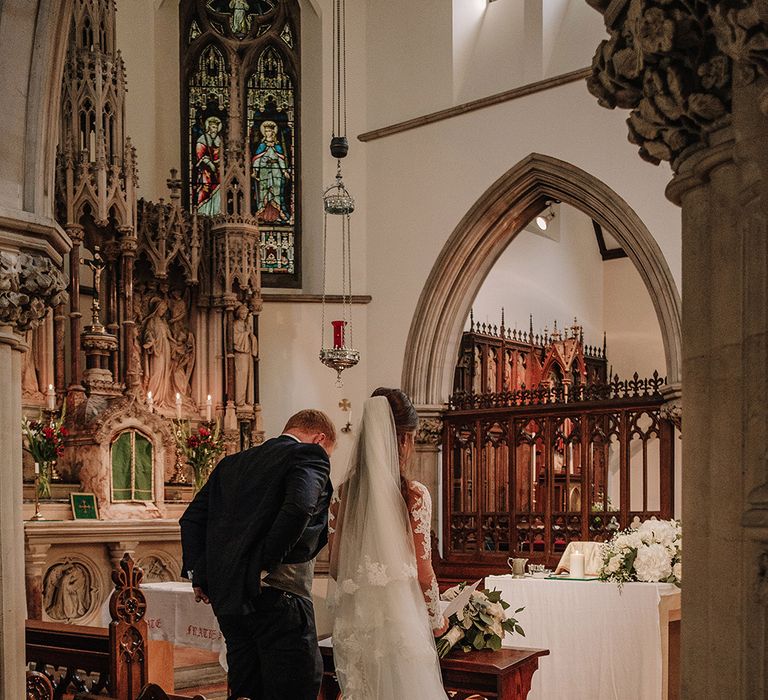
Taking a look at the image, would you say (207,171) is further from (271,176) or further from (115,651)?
(115,651)

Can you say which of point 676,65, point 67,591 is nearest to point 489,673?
point 676,65

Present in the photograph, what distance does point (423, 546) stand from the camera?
437 centimetres

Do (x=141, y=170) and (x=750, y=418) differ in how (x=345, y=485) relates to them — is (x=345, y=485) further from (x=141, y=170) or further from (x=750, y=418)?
(x=141, y=170)

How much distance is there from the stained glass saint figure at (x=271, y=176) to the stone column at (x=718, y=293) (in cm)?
1008

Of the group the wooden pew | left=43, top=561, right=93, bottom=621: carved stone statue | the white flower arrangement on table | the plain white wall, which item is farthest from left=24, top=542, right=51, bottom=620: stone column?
the plain white wall

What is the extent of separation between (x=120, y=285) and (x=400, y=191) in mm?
3583

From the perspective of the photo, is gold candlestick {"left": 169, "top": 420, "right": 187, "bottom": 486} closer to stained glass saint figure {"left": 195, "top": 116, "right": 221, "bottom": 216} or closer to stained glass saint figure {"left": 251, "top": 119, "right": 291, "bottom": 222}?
stained glass saint figure {"left": 195, "top": 116, "right": 221, "bottom": 216}

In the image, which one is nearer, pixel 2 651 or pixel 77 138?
pixel 2 651

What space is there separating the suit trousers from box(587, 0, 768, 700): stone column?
190 centimetres

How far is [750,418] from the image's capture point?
2461mm

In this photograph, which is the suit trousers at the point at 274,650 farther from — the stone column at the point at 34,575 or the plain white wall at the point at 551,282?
the plain white wall at the point at 551,282

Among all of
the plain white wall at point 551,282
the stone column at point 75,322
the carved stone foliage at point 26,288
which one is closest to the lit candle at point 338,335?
the stone column at point 75,322

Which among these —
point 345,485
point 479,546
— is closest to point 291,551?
point 345,485

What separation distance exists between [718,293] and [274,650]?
236cm
